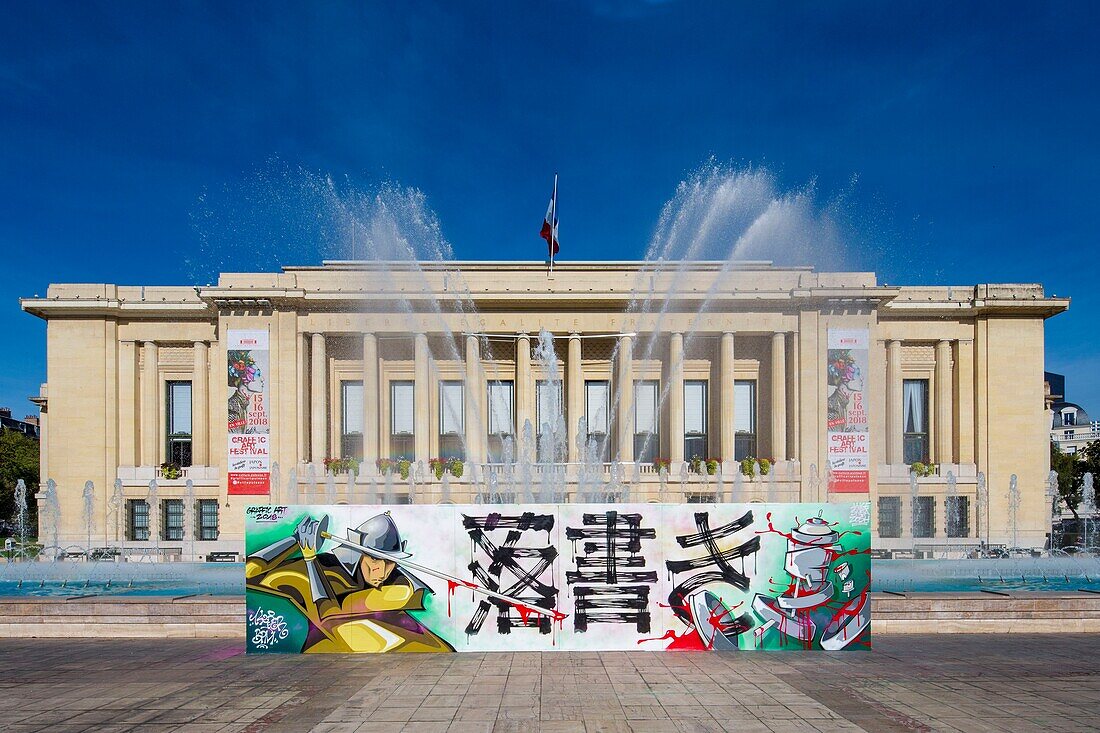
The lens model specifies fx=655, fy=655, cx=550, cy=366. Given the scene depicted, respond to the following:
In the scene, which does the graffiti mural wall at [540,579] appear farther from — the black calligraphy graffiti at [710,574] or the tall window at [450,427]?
the tall window at [450,427]

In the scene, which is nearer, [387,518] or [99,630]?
[387,518]

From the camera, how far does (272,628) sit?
33.0 ft

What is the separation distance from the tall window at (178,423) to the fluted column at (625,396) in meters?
24.6

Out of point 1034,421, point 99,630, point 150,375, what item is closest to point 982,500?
point 1034,421

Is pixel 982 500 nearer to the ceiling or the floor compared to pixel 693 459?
nearer to the floor

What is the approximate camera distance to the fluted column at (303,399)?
33812 millimetres

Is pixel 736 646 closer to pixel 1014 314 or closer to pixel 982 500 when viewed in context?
pixel 982 500

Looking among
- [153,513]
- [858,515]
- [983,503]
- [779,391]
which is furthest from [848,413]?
[153,513]

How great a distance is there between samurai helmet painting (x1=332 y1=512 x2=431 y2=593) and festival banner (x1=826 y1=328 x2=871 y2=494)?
28.5m

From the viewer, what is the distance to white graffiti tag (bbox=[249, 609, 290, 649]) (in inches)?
396

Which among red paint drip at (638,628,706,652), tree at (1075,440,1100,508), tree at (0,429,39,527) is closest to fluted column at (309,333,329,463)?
tree at (0,429,39,527)

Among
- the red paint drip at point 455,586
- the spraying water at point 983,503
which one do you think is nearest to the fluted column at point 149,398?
the red paint drip at point 455,586

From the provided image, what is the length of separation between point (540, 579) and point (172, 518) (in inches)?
1267

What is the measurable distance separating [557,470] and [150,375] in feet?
81.5
